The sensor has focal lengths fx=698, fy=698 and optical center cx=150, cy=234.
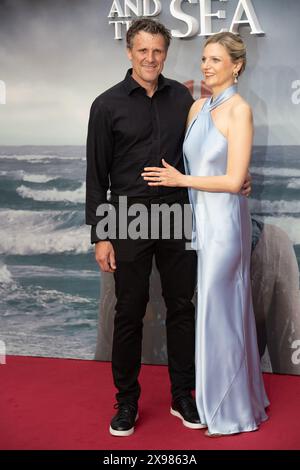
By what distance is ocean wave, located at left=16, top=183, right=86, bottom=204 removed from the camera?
→ 3684mm

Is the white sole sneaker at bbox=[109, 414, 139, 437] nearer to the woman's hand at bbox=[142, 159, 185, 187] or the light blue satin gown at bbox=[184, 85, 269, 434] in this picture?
the light blue satin gown at bbox=[184, 85, 269, 434]

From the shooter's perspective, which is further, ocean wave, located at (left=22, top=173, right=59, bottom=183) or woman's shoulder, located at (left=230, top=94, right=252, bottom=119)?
ocean wave, located at (left=22, top=173, right=59, bottom=183)

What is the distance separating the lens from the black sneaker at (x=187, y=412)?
2842 mm

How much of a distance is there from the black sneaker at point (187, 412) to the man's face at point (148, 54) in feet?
4.35

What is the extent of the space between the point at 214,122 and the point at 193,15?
937mm

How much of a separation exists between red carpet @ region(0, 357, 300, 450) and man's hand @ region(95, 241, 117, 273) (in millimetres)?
663

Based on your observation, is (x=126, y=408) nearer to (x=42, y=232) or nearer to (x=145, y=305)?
(x=145, y=305)

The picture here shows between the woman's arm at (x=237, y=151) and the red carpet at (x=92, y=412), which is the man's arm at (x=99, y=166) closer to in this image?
the woman's arm at (x=237, y=151)

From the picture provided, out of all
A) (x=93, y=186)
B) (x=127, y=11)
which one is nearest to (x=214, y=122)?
(x=93, y=186)

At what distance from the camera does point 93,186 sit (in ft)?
9.22

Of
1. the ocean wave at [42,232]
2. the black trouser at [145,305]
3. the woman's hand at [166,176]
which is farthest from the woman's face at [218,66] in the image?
the ocean wave at [42,232]

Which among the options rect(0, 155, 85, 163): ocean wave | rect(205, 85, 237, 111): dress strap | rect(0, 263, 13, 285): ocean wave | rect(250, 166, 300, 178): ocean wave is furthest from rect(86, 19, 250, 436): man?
rect(0, 263, 13, 285): ocean wave

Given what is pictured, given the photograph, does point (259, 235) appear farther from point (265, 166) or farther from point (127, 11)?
point (127, 11)

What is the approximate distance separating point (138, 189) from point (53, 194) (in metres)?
1.02
